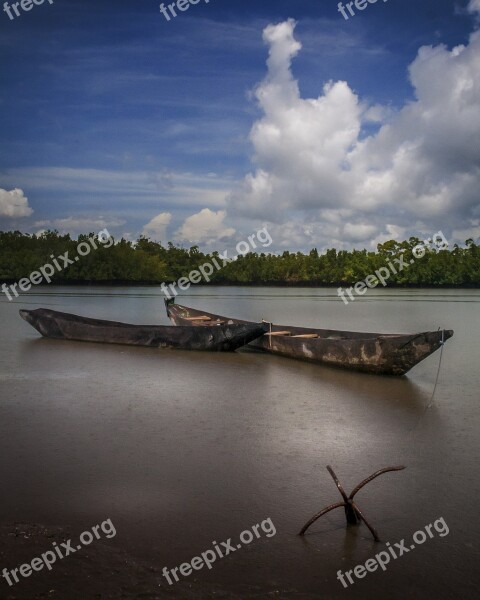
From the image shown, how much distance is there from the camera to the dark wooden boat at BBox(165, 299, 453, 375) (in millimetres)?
8788

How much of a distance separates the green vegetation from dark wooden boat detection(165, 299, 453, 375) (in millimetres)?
67761

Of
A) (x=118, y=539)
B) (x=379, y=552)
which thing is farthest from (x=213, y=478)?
(x=379, y=552)

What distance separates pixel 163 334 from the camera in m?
12.5

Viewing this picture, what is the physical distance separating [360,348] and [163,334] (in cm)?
453

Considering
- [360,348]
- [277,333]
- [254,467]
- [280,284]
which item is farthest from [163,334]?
[280,284]

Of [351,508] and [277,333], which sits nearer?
[351,508]

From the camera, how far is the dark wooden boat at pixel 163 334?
1205cm

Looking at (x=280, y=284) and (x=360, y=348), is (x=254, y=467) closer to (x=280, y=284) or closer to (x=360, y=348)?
(x=360, y=348)

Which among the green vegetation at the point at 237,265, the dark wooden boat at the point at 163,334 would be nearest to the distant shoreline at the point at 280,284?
the green vegetation at the point at 237,265

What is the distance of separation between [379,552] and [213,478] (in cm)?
148

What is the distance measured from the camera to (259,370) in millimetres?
10164

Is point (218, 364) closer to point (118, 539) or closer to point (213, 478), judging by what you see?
point (213, 478)

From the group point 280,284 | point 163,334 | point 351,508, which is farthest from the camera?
point 280,284

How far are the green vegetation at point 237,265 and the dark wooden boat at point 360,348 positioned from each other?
6776cm
